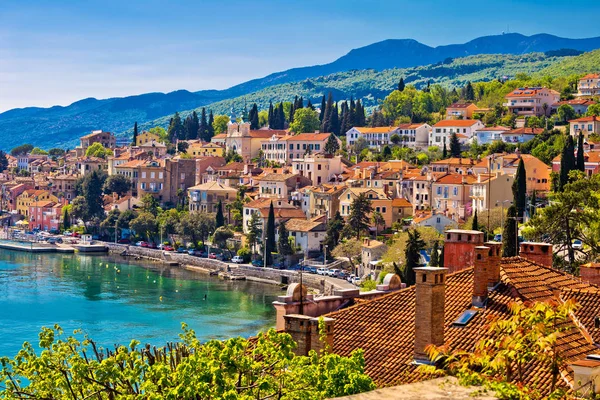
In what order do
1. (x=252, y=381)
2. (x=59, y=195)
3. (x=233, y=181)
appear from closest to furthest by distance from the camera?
1. (x=252, y=381)
2. (x=233, y=181)
3. (x=59, y=195)

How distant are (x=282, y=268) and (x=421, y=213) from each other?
928cm

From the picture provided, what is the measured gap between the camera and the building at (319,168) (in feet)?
248

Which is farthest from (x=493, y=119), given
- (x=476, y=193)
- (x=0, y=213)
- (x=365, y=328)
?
(x=365, y=328)

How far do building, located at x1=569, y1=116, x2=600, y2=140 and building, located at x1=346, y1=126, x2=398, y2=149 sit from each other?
1887 cm

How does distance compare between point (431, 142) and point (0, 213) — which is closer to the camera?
point (431, 142)

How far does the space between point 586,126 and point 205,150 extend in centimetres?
3919

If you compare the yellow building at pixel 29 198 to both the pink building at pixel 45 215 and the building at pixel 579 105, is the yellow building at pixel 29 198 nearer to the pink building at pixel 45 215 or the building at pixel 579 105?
the pink building at pixel 45 215

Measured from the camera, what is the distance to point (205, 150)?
97625 mm

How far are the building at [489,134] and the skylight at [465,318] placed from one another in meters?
64.4

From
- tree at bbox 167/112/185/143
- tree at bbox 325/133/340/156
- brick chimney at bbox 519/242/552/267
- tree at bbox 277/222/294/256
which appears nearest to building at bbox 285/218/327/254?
tree at bbox 277/222/294/256

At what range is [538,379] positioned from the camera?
421 inches

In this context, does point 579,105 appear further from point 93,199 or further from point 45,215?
point 45,215

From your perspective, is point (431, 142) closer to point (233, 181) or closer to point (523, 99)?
point (523, 99)

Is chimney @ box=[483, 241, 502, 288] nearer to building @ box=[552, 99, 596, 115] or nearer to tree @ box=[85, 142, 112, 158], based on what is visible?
building @ box=[552, 99, 596, 115]
